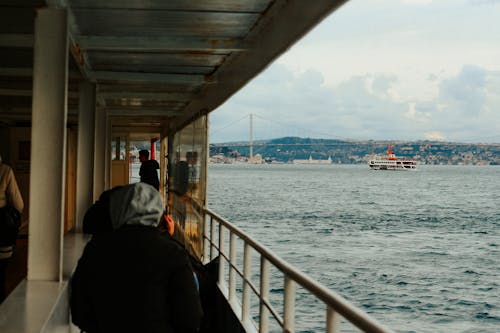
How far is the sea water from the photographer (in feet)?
79.0

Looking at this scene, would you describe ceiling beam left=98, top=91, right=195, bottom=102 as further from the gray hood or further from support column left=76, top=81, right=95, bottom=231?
the gray hood

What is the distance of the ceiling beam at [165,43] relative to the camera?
4934 millimetres

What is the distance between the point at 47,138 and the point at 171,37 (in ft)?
5.20

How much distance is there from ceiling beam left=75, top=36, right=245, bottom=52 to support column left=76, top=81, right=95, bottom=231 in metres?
1.72

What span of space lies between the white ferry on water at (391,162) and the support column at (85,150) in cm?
11411

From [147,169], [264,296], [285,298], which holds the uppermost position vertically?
[147,169]

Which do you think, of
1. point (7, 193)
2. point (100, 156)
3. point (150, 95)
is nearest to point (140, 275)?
point (7, 193)

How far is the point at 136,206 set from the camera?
195 cm

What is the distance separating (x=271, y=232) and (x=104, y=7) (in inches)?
1326

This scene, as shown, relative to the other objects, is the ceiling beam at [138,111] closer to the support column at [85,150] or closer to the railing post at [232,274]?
the support column at [85,150]

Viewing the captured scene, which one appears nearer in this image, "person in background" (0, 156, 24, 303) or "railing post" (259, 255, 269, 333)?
"railing post" (259, 255, 269, 333)

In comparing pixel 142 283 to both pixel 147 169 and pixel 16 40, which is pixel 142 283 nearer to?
pixel 16 40

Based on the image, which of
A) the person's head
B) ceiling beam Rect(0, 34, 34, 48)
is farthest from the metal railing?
the person's head

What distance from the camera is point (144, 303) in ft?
6.34
